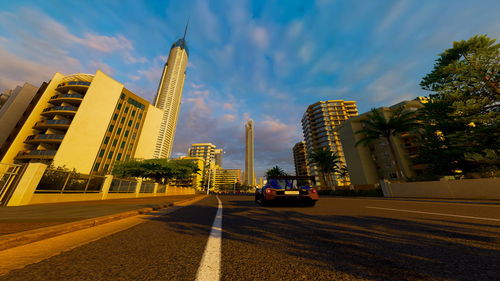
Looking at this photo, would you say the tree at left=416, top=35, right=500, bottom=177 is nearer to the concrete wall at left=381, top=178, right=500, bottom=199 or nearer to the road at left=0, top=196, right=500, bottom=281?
the concrete wall at left=381, top=178, right=500, bottom=199

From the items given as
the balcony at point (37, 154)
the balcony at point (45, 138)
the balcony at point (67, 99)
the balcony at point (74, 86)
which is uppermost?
the balcony at point (74, 86)

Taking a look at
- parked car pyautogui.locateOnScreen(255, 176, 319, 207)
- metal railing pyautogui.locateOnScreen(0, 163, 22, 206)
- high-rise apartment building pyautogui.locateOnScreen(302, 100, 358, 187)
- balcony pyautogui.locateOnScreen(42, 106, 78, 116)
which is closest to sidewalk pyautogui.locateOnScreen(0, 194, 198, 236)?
metal railing pyautogui.locateOnScreen(0, 163, 22, 206)

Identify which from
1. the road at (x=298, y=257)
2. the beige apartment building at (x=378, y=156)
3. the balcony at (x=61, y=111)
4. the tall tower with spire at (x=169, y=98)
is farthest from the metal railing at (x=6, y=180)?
the tall tower with spire at (x=169, y=98)

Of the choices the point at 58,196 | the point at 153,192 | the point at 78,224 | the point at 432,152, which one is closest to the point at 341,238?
the point at 78,224

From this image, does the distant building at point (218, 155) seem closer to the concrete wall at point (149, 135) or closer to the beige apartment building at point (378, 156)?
the concrete wall at point (149, 135)

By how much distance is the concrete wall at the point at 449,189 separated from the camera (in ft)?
41.1

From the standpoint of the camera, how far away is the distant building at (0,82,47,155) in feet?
102

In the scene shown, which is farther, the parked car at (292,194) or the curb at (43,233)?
the parked car at (292,194)

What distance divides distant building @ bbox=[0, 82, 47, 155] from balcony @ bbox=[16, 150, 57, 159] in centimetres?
272

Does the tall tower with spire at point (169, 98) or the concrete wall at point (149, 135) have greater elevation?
the tall tower with spire at point (169, 98)

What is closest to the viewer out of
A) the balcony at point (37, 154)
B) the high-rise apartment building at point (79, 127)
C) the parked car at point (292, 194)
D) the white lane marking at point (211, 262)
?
the white lane marking at point (211, 262)

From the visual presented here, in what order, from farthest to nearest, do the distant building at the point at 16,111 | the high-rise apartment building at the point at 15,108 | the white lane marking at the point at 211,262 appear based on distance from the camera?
the high-rise apartment building at the point at 15,108
the distant building at the point at 16,111
the white lane marking at the point at 211,262

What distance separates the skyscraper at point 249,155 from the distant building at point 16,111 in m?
130

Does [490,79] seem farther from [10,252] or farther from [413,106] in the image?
[413,106]
